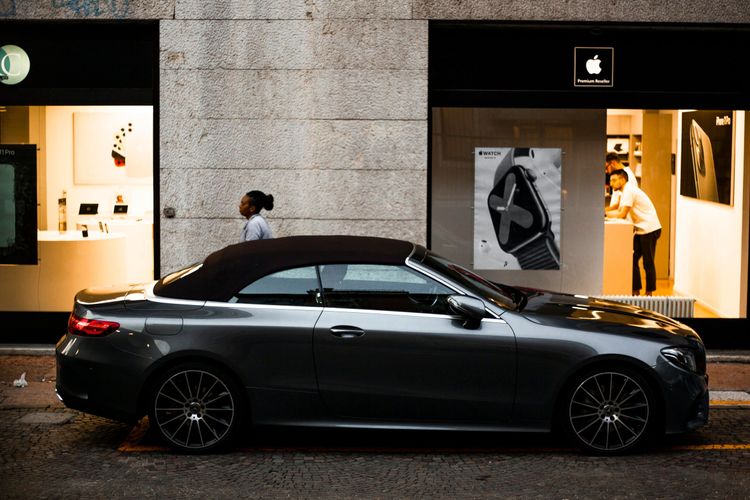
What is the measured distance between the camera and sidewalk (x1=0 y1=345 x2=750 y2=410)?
9.68 meters

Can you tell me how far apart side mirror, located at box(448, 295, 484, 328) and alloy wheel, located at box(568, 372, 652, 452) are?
2.82 ft

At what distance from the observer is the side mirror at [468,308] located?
770 centimetres

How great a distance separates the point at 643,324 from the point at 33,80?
7428 millimetres

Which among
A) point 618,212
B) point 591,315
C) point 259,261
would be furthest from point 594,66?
point 259,261

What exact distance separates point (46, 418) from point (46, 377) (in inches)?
66.9

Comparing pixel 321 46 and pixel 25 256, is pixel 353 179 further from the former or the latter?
pixel 25 256

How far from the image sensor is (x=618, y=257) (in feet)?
42.1

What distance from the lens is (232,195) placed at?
12.1m

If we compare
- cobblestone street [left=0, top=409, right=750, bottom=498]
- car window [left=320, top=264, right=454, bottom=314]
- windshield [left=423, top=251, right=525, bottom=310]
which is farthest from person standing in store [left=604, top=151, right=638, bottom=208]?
car window [left=320, top=264, right=454, bottom=314]

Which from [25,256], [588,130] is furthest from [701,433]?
[25,256]

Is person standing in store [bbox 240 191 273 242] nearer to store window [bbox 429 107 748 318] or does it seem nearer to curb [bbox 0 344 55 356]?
store window [bbox 429 107 748 318]

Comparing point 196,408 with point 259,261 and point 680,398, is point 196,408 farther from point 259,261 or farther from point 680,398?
point 680,398

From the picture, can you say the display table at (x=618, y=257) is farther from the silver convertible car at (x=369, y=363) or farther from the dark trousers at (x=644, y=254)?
the silver convertible car at (x=369, y=363)

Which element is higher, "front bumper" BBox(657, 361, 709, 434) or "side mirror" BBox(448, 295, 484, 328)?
"side mirror" BBox(448, 295, 484, 328)
